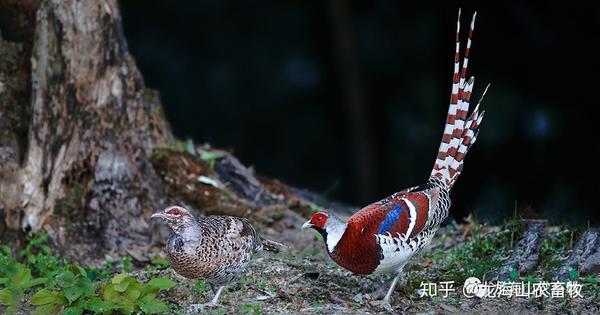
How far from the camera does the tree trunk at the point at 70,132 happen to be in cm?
789

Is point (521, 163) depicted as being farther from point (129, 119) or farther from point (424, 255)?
point (129, 119)

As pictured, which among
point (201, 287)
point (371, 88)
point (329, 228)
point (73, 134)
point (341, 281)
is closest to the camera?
point (329, 228)

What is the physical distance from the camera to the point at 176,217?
644cm

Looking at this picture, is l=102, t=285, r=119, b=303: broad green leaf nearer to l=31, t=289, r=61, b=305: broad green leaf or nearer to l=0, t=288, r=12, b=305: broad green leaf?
l=31, t=289, r=61, b=305: broad green leaf

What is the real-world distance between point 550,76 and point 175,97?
4748mm

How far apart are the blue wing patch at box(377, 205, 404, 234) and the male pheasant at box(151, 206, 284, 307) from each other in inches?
34.3

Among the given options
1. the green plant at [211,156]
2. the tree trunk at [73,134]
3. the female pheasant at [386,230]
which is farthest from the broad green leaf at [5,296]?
the green plant at [211,156]

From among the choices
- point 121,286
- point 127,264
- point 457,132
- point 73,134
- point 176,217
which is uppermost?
point 457,132

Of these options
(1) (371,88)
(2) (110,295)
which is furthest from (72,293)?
(1) (371,88)

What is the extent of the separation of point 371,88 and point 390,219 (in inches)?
288

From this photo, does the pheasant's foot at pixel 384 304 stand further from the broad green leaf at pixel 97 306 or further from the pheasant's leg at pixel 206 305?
the broad green leaf at pixel 97 306

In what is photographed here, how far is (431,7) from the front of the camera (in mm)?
12883

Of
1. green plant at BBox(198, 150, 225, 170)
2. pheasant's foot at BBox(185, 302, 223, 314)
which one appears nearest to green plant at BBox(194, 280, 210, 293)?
pheasant's foot at BBox(185, 302, 223, 314)

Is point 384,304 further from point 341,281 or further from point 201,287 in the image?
point 201,287
